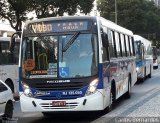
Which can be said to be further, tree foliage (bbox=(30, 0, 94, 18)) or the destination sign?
tree foliage (bbox=(30, 0, 94, 18))

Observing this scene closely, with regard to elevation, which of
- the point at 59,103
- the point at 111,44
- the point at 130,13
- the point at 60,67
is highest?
the point at 130,13

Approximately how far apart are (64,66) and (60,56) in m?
0.29

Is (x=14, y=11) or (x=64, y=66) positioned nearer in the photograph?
(x=64, y=66)

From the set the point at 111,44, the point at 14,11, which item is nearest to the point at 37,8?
the point at 14,11

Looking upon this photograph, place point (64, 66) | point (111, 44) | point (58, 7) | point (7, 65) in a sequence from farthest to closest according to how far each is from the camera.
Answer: point (58, 7)
point (7, 65)
point (111, 44)
point (64, 66)

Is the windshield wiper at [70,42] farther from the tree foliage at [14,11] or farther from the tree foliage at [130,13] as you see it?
the tree foliage at [130,13]

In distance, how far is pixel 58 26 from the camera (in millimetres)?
13141

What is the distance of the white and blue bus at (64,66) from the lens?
1248 centimetres

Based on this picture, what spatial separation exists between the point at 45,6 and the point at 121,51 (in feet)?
50.0

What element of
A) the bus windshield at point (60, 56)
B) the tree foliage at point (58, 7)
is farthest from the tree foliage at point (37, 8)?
the bus windshield at point (60, 56)

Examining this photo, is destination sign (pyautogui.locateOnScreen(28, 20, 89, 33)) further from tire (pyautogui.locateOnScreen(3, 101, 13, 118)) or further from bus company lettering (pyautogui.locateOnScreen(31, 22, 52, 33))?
tire (pyautogui.locateOnScreen(3, 101, 13, 118))

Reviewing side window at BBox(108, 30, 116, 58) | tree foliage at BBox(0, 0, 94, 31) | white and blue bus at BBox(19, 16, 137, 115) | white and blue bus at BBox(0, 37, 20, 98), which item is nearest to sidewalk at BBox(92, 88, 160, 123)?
white and blue bus at BBox(19, 16, 137, 115)

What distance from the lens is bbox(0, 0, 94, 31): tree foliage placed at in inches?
1211

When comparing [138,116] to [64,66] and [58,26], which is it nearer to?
[64,66]
